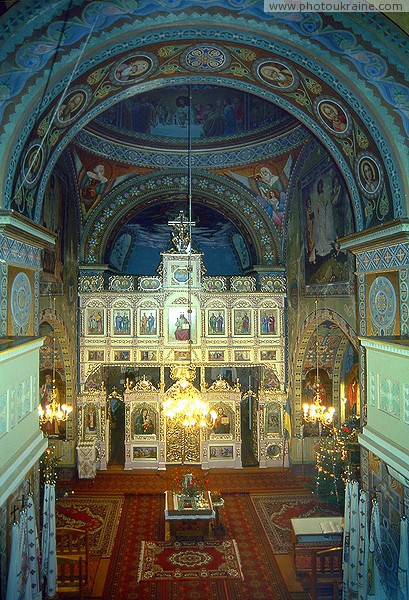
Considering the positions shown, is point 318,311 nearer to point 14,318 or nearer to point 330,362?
point 330,362

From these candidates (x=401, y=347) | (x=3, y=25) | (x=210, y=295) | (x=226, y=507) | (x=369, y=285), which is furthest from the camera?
(x=210, y=295)

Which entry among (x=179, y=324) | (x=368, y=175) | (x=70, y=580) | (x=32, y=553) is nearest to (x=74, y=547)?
(x=70, y=580)

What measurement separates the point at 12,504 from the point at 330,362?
36.1 feet

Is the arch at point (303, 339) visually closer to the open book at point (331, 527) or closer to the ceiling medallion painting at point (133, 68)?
the open book at point (331, 527)

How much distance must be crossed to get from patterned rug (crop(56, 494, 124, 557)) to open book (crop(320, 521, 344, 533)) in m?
4.57

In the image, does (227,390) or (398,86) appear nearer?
(398,86)

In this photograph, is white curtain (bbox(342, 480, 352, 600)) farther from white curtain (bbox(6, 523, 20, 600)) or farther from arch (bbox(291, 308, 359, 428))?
arch (bbox(291, 308, 359, 428))

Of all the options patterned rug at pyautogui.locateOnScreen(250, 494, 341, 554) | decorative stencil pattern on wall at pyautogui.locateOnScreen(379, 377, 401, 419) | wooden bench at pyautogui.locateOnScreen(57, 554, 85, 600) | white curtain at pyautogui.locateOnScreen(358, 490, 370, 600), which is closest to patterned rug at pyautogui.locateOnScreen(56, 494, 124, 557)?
wooden bench at pyautogui.locateOnScreen(57, 554, 85, 600)

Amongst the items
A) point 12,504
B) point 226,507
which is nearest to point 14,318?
A: point 12,504

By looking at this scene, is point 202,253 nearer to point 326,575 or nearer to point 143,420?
point 143,420

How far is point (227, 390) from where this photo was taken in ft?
53.4

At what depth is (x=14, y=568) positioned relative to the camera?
6.92 metres

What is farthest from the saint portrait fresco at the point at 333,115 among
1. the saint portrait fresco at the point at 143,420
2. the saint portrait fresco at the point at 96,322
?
A: the saint portrait fresco at the point at 143,420

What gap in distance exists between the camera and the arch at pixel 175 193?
16312 millimetres
